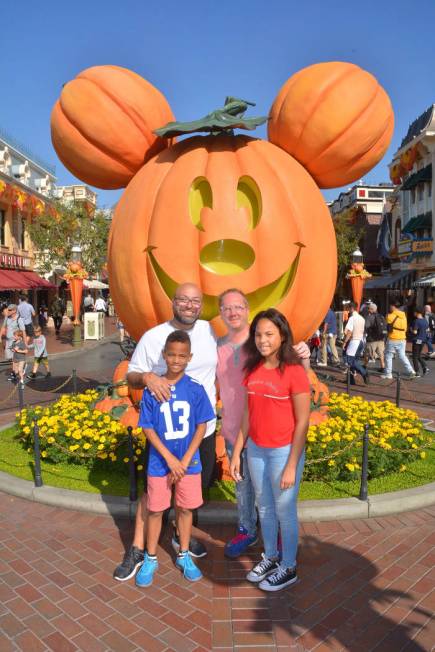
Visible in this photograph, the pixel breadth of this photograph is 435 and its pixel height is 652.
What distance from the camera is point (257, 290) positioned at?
14.4 ft

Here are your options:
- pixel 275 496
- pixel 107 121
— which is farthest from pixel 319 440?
pixel 107 121

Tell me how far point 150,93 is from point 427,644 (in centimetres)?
474

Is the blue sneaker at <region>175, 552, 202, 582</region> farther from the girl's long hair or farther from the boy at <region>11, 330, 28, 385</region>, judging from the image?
the boy at <region>11, 330, 28, 385</region>

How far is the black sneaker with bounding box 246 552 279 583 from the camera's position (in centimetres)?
301

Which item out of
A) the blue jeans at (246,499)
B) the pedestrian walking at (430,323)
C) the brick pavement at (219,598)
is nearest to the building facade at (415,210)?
the pedestrian walking at (430,323)

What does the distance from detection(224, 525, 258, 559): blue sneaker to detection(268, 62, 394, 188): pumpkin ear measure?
11.1 ft

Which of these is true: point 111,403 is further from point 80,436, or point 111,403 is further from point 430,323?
point 430,323

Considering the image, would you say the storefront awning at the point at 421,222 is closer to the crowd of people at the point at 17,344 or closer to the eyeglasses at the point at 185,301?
the crowd of people at the point at 17,344

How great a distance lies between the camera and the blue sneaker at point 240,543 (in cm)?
330

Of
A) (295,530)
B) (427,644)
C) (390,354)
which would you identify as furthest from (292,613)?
(390,354)

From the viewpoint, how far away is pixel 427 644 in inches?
98.7

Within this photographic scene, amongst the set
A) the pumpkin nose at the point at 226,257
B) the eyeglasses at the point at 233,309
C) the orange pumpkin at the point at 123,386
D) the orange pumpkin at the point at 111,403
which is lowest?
the orange pumpkin at the point at 111,403

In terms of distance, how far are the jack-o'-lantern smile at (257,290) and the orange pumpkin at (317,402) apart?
1060mm

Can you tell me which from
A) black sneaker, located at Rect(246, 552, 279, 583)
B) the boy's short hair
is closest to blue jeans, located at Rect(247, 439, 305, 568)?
black sneaker, located at Rect(246, 552, 279, 583)
